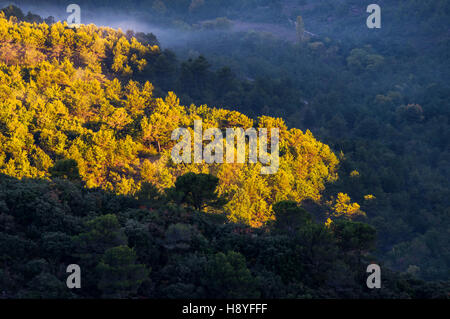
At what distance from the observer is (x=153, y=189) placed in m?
32.6

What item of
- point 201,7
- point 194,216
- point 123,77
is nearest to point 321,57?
point 201,7

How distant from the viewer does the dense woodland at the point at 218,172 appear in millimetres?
23875

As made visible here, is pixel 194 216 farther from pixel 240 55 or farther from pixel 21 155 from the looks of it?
pixel 240 55

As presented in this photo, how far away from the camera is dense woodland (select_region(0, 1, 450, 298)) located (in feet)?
78.3

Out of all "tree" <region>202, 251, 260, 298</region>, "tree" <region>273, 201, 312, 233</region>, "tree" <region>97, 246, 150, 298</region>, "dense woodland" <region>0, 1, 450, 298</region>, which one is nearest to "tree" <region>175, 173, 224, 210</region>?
"dense woodland" <region>0, 1, 450, 298</region>

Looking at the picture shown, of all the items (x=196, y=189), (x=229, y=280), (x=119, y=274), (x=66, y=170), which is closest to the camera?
(x=119, y=274)

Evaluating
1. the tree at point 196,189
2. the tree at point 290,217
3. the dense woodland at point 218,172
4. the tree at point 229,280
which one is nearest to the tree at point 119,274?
the dense woodland at point 218,172

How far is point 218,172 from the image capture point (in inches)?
1847

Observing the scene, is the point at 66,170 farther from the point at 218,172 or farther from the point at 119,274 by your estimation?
the point at 218,172

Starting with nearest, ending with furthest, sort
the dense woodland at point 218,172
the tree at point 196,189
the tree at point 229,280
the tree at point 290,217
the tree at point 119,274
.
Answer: the tree at point 119,274
the tree at point 229,280
the dense woodland at point 218,172
the tree at point 290,217
the tree at point 196,189

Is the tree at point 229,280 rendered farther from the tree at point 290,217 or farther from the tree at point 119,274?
the tree at point 290,217

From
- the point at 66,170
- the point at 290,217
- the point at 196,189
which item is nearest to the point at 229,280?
→ the point at 290,217

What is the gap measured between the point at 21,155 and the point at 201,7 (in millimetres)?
100192

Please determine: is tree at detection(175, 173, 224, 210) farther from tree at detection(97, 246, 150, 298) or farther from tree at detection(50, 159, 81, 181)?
tree at detection(97, 246, 150, 298)
